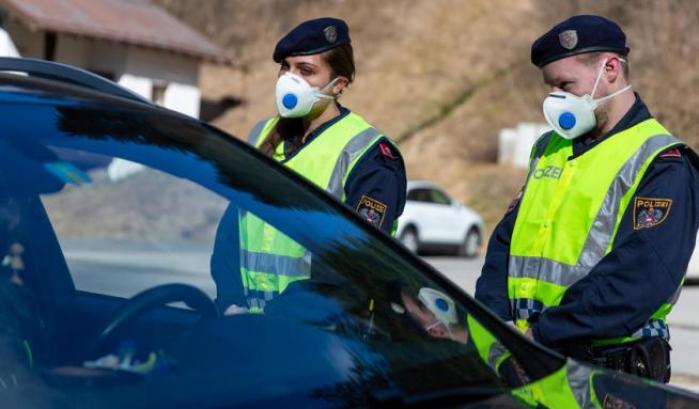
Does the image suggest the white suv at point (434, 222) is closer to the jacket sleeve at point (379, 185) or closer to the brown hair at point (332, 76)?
the brown hair at point (332, 76)

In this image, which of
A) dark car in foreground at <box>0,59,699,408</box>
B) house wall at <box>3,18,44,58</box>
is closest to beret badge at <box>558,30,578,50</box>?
dark car in foreground at <box>0,59,699,408</box>

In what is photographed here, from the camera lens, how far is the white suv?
22.0 metres

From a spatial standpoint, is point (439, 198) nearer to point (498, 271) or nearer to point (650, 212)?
point (498, 271)

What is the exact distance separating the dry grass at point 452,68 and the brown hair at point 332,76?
80.6 ft

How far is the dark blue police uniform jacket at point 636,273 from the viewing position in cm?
332

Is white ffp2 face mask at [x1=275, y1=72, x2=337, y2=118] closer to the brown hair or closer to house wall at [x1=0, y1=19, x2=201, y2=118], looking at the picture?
the brown hair

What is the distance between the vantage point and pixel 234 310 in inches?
94.8

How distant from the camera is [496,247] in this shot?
386cm

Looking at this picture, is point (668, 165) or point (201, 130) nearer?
point (201, 130)

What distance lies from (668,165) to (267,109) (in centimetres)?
3334

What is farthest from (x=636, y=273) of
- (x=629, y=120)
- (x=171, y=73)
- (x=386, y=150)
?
(x=171, y=73)

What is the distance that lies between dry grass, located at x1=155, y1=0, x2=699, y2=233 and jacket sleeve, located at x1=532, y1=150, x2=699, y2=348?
994 inches

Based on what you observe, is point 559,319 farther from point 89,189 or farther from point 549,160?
point 89,189

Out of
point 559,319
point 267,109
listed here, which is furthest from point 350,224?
point 267,109
